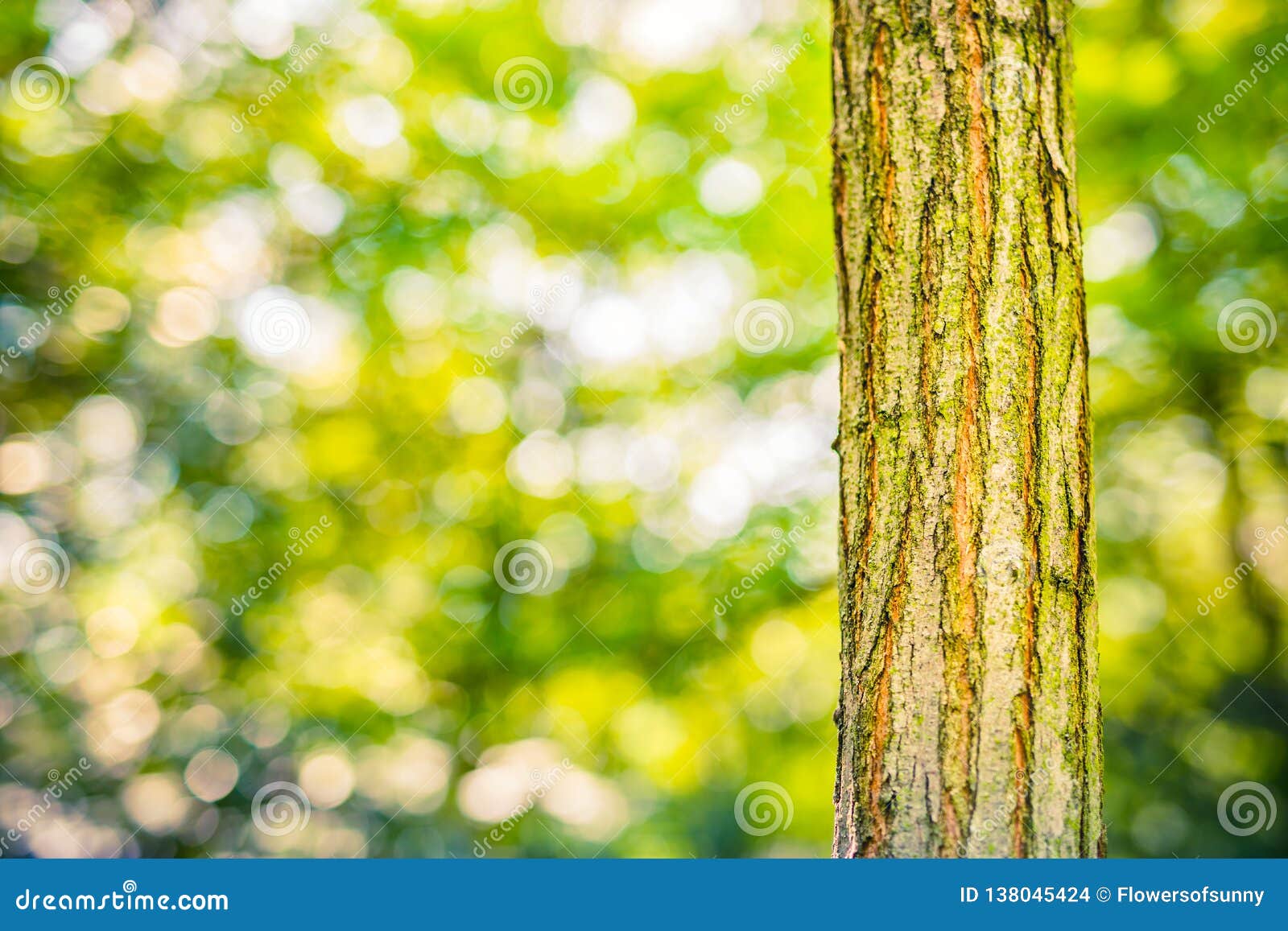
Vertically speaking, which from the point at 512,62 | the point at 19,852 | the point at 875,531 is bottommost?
the point at 19,852

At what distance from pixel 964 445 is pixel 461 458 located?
7.07 meters

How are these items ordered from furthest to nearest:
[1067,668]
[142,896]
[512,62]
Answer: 1. [512,62]
2. [142,896]
3. [1067,668]

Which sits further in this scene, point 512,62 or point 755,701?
point 755,701

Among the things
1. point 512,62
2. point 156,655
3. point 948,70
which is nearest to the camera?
point 948,70

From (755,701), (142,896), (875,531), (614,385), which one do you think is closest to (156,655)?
(614,385)

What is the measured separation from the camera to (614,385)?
7750 mm

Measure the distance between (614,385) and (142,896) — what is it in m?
6.22

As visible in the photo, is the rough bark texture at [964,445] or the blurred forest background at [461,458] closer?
the rough bark texture at [964,445]

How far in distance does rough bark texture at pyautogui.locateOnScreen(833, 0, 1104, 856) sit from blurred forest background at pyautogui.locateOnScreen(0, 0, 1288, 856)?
16.2 ft

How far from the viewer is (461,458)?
8.00m

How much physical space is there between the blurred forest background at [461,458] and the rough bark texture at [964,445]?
4926 millimetres

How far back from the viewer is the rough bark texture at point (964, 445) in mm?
1211

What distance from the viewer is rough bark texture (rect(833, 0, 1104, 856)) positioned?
3.97 ft

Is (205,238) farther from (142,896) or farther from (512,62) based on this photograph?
(142,896)
